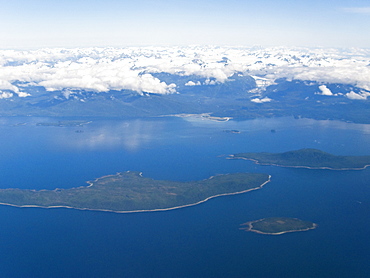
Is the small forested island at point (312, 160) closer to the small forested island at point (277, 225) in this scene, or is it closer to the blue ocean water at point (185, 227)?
the blue ocean water at point (185, 227)

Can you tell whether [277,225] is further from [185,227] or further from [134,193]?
[134,193]

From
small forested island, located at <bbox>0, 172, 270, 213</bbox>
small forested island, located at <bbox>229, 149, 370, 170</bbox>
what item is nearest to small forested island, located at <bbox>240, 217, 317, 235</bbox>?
small forested island, located at <bbox>0, 172, 270, 213</bbox>

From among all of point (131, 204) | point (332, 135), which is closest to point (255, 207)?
point (131, 204)

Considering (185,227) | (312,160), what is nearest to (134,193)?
(185,227)

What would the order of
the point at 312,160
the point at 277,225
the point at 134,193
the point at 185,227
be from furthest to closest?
the point at 312,160 < the point at 134,193 < the point at 185,227 < the point at 277,225

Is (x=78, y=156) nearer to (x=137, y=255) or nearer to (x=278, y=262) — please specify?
(x=137, y=255)

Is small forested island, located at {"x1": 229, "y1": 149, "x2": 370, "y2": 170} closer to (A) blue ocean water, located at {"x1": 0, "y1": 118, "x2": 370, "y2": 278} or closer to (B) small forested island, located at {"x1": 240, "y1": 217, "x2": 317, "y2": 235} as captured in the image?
(A) blue ocean water, located at {"x1": 0, "y1": 118, "x2": 370, "y2": 278}
